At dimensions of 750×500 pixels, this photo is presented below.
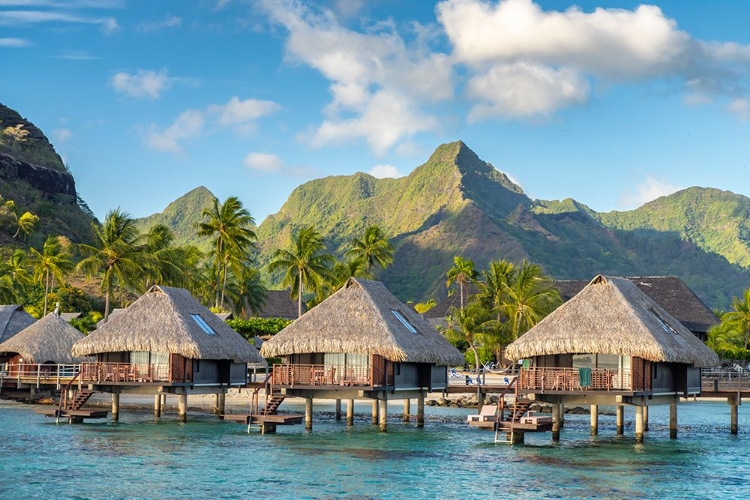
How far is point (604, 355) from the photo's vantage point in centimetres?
3750

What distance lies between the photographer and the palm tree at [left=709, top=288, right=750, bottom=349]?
75.9 meters

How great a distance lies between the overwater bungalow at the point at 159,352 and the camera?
138 ft

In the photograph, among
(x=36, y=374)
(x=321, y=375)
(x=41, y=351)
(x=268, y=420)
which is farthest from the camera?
(x=41, y=351)

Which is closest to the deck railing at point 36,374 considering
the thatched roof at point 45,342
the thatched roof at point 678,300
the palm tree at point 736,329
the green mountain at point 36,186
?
the thatched roof at point 45,342

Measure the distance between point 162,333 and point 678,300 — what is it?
183ft

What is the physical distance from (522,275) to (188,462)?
1608 inches

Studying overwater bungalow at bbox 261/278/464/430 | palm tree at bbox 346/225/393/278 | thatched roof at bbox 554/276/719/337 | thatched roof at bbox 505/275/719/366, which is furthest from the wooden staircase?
thatched roof at bbox 554/276/719/337

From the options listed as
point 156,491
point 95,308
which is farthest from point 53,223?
point 156,491

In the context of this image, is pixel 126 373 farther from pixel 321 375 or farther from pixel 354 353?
pixel 354 353

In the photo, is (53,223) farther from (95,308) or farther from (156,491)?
(156,491)

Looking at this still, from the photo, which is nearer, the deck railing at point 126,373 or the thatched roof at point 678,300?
the deck railing at point 126,373

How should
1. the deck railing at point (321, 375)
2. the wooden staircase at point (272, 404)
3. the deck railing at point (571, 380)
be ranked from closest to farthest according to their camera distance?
1. the deck railing at point (571, 380)
2. the deck railing at point (321, 375)
3. the wooden staircase at point (272, 404)

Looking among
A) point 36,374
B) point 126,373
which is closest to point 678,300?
point 36,374

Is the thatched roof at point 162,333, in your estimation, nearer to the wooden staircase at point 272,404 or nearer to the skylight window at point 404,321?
the wooden staircase at point 272,404
